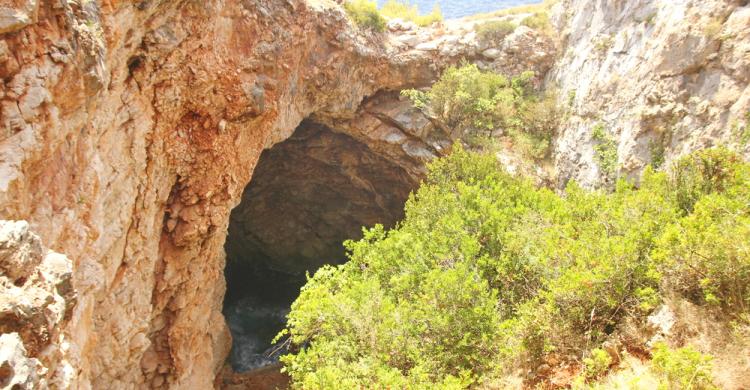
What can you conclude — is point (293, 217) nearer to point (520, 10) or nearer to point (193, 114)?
point (193, 114)

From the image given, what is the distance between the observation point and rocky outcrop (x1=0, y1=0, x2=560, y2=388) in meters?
4.77

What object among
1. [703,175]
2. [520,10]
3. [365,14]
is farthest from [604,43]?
[365,14]

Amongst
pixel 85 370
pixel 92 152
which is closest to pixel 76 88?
pixel 92 152

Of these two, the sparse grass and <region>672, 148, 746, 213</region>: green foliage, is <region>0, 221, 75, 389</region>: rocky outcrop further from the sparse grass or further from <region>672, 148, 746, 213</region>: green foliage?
the sparse grass

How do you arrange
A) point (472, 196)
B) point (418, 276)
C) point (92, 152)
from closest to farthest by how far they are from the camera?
point (92, 152) → point (418, 276) → point (472, 196)

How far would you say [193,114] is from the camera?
30.8 feet

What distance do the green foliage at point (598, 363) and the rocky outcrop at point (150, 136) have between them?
5.27m

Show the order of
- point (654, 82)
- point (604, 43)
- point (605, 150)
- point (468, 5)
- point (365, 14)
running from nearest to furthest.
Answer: point (654, 82), point (605, 150), point (604, 43), point (365, 14), point (468, 5)

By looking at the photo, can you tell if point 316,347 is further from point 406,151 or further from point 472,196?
point 406,151

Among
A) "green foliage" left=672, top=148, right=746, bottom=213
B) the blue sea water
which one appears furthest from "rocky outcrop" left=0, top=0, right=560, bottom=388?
the blue sea water

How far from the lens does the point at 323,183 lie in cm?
1917

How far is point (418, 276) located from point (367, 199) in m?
10.9

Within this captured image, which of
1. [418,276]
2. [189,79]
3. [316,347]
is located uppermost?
[189,79]

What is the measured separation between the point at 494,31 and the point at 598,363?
46.1 ft
